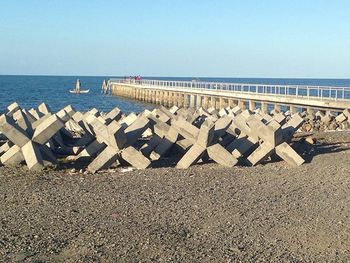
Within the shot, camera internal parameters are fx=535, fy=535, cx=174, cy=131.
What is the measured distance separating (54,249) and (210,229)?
1.87 metres

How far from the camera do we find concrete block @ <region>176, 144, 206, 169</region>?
10445 millimetres

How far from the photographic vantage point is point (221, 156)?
1053cm

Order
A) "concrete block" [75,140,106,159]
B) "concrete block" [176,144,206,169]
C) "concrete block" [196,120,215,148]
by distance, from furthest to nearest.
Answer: "concrete block" [75,140,106,159], "concrete block" [176,144,206,169], "concrete block" [196,120,215,148]

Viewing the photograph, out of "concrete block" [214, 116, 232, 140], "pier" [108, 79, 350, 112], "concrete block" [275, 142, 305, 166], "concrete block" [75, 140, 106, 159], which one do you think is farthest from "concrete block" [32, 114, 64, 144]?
"pier" [108, 79, 350, 112]

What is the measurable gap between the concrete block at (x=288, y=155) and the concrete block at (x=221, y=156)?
38.6 inches

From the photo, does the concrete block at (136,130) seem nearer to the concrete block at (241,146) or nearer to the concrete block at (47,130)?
the concrete block at (47,130)

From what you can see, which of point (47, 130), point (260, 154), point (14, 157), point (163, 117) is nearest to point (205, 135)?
point (260, 154)

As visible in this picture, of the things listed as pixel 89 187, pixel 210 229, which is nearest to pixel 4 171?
pixel 89 187

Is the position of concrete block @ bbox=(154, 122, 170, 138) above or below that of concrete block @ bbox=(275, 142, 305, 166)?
above

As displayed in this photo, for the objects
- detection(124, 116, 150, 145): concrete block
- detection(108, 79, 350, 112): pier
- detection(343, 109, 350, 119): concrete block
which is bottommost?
detection(108, 79, 350, 112): pier

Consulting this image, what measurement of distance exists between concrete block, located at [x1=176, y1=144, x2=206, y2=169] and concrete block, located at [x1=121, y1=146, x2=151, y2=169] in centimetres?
65

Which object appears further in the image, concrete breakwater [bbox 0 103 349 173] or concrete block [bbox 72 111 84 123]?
concrete block [bbox 72 111 84 123]

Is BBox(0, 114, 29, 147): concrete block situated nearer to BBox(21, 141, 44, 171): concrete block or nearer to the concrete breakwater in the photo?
the concrete breakwater

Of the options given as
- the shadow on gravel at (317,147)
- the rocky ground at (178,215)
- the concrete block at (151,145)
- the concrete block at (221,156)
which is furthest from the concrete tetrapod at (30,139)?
the shadow on gravel at (317,147)
